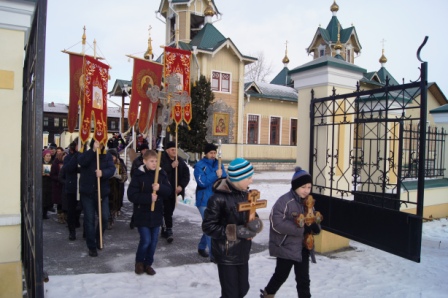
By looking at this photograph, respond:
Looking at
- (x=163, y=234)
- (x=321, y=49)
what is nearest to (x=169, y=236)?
(x=163, y=234)

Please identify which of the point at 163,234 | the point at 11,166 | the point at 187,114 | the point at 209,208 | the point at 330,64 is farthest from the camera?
the point at 187,114

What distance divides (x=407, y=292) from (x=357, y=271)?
2.80ft

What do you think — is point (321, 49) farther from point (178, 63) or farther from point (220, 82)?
point (178, 63)

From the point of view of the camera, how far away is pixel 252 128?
964 inches

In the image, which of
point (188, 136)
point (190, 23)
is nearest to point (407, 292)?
point (188, 136)

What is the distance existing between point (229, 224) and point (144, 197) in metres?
2.05

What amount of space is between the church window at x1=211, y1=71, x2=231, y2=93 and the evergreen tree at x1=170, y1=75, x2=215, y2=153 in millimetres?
1829

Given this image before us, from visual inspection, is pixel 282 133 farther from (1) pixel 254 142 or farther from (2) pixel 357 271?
(2) pixel 357 271

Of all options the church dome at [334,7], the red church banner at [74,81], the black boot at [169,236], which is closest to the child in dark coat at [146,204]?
the black boot at [169,236]

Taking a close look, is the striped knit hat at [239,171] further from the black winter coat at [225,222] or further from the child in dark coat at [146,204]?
the child in dark coat at [146,204]

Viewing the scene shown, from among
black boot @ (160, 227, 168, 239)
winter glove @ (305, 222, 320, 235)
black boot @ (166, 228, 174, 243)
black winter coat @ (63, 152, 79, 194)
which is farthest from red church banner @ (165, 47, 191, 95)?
winter glove @ (305, 222, 320, 235)

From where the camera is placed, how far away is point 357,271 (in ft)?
17.6

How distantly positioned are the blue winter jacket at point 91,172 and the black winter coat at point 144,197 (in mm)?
1220

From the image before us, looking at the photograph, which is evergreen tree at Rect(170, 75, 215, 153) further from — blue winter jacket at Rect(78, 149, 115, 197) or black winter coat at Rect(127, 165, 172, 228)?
black winter coat at Rect(127, 165, 172, 228)
